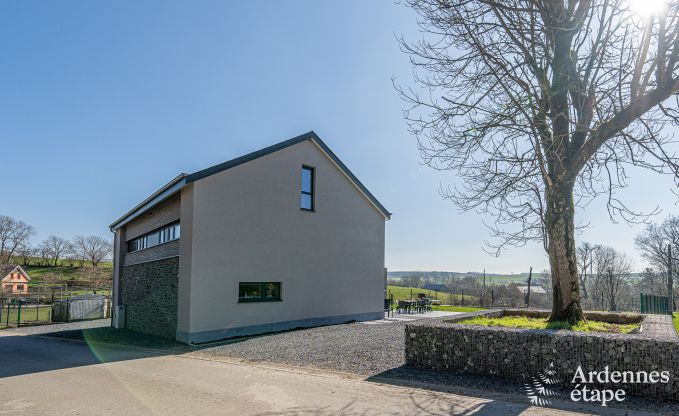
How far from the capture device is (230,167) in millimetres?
13930

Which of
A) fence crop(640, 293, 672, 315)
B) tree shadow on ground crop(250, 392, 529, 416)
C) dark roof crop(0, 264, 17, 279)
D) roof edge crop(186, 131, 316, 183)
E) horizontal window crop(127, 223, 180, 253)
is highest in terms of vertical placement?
roof edge crop(186, 131, 316, 183)

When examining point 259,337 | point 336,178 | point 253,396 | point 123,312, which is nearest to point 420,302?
point 336,178

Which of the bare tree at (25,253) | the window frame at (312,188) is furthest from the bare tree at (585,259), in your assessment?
the bare tree at (25,253)

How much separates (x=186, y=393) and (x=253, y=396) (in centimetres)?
113

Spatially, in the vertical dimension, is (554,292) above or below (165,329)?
above

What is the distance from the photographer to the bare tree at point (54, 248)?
257 feet

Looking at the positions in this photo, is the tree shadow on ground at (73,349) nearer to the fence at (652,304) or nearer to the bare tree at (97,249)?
the fence at (652,304)

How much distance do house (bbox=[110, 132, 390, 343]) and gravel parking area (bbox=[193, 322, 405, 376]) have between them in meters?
1.38

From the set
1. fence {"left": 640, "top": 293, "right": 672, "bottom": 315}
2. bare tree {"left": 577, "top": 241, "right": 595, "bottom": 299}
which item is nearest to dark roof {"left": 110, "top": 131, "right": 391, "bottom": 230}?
fence {"left": 640, "top": 293, "right": 672, "bottom": 315}

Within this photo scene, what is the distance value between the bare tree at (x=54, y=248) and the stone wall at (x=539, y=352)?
287ft

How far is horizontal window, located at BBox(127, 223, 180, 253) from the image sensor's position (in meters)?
15.0

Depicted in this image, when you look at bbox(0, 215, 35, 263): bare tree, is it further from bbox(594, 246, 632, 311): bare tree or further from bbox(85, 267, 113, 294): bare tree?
bbox(594, 246, 632, 311): bare tree

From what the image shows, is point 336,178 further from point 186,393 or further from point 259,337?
point 186,393

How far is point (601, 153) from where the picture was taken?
8.12 m
